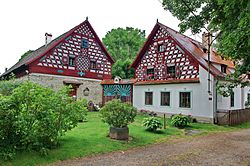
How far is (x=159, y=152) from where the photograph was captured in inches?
292

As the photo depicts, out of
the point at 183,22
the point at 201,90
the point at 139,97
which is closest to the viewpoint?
the point at 183,22

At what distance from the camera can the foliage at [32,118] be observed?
5898 millimetres

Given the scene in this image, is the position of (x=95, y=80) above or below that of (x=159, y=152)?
above

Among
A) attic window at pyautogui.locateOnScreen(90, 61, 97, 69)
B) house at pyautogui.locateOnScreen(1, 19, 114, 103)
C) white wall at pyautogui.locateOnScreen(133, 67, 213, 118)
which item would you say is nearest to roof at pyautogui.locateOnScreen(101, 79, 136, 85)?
house at pyautogui.locateOnScreen(1, 19, 114, 103)

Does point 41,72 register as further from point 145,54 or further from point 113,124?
point 113,124

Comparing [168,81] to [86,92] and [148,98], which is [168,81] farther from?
[86,92]

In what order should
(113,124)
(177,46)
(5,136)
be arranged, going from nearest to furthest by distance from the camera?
(5,136) < (113,124) < (177,46)

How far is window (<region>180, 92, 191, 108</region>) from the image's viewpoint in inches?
638

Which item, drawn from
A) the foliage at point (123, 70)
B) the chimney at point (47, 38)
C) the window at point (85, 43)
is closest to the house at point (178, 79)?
the window at point (85, 43)

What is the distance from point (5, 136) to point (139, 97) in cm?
1487

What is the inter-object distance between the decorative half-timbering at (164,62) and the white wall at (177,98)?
77cm

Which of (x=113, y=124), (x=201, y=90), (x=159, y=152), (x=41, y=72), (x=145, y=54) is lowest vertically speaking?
(x=159, y=152)

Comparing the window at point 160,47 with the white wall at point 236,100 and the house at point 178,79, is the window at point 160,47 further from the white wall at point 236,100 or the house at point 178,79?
the white wall at point 236,100

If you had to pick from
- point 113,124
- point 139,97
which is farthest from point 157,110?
point 113,124
